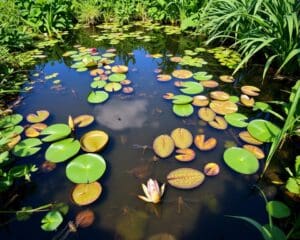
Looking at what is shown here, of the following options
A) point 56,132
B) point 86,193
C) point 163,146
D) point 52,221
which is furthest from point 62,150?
point 163,146

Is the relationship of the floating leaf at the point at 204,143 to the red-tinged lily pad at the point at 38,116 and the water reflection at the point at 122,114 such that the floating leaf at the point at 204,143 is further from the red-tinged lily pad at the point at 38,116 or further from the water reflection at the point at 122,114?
the red-tinged lily pad at the point at 38,116

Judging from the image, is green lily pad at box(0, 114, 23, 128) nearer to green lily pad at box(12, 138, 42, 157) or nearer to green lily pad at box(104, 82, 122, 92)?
green lily pad at box(12, 138, 42, 157)

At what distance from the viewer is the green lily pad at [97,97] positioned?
2.46m

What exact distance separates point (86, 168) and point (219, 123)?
42.4 inches

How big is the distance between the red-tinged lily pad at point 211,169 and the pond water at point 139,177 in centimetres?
3

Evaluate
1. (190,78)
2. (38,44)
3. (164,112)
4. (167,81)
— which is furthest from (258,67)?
(38,44)

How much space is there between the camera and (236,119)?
213 cm

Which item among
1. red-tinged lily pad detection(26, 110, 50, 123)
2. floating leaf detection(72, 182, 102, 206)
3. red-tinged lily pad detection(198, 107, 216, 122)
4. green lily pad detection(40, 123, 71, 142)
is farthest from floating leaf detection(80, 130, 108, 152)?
red-tinged lily pad detection(198, 107, 216, 122)

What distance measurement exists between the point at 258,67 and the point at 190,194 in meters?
2.09

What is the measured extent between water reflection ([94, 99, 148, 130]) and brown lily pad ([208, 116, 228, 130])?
1.82 feet

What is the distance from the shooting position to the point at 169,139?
1931mm

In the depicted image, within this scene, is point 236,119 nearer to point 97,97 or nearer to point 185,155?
point 185,155

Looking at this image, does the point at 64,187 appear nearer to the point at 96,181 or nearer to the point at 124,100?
the point at 96,181

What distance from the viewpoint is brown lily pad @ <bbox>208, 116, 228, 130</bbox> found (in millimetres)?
2061
